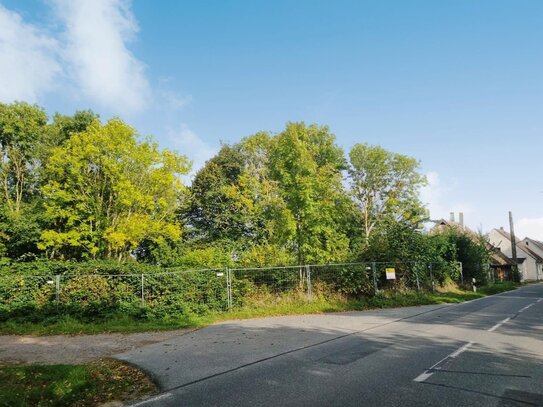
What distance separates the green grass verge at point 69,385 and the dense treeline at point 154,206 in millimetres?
9331

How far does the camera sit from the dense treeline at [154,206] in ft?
68.2

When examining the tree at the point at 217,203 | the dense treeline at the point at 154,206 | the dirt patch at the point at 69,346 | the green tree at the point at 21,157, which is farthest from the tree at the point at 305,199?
the green tree at the point at 21,157

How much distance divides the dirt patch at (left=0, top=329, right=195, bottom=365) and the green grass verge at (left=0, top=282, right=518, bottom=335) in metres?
0.78

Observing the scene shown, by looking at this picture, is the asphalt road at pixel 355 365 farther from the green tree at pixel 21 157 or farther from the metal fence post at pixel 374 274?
the green tree at pixel 21 157

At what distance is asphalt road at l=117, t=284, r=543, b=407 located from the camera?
5.25 metres

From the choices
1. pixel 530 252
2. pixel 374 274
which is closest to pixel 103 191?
pixel 374 274

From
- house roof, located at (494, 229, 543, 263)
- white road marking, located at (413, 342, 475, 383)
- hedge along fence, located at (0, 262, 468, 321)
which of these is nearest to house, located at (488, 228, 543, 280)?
house roof, located at (494, 229, 543, 263)

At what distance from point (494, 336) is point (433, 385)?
5.22m

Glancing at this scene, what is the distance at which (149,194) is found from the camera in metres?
26.4

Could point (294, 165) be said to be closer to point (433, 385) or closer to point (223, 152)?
point (433, 385)

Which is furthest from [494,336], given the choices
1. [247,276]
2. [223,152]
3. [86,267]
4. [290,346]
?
[223,152]

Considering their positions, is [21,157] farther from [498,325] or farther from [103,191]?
[498,325]

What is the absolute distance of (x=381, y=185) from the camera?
159 feet

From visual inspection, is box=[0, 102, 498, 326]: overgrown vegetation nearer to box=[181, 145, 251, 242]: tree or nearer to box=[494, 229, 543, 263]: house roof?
box=[181, 145, 251, 242]: tree
